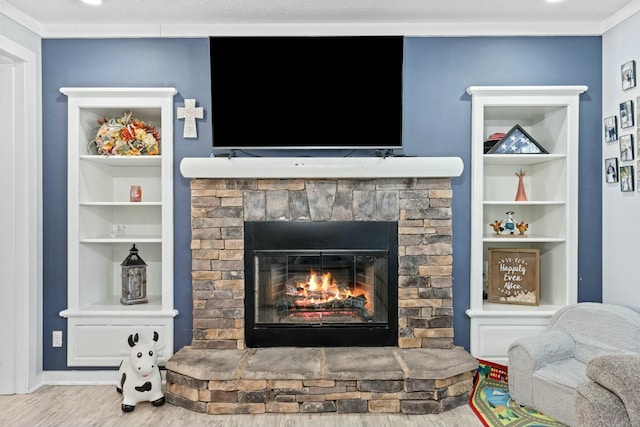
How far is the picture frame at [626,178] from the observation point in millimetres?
2920

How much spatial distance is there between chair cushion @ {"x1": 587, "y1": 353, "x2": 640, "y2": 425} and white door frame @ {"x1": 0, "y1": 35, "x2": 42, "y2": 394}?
10.8 feet

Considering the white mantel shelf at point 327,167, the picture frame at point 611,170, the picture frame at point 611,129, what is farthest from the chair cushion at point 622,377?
the picture frame at point 611,129

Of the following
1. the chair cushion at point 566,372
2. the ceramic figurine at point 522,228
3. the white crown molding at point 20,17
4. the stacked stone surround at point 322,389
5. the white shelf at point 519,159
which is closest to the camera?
the chair cushion at point 566,372

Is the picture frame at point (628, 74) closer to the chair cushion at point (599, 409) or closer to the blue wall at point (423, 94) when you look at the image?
the blue wall at point (423, 94)

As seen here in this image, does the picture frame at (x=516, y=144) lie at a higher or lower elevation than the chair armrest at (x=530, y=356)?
higher

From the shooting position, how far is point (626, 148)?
2.96 meters

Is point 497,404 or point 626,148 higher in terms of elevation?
point 626,148

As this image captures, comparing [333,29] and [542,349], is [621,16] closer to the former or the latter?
[333,29]

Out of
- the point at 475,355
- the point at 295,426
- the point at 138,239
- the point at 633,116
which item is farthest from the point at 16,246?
the point at 633,116

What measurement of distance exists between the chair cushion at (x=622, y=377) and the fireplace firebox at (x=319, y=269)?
1429 mm

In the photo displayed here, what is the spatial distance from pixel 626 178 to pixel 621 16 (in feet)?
3.46

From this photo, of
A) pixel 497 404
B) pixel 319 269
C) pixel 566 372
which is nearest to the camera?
pixel 566 372

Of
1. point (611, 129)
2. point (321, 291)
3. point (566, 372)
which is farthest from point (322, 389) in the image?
point (611, 129)

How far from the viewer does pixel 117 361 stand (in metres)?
3.23
